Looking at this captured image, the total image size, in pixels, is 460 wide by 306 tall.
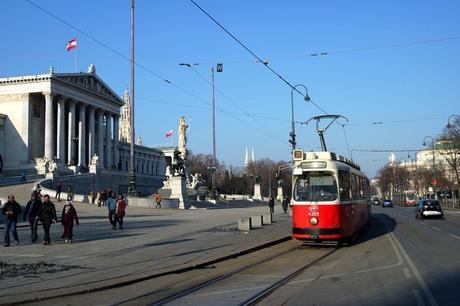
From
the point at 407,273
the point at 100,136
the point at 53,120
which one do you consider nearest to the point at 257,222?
the point at 407,273

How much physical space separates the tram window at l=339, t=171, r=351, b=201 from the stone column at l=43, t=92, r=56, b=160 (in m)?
80.6

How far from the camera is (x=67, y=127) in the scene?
104m

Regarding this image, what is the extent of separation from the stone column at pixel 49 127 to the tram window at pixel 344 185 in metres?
80.6

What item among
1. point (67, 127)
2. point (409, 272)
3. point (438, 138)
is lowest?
point (409, 272)

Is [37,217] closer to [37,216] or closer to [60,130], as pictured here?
[37,216]

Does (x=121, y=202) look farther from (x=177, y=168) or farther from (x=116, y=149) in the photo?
(x=116, y=149)

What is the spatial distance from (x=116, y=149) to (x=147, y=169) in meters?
29.5

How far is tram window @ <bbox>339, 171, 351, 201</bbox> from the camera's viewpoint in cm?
1901

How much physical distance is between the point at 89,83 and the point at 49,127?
16.1m

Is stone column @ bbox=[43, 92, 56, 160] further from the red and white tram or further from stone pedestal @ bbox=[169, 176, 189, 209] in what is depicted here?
the red and white tram

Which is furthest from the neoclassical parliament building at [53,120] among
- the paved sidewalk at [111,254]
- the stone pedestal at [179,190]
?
the paved sidewalk at [111,254]

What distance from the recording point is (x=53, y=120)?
9669 cm

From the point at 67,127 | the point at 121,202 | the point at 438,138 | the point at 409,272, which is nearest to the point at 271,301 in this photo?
the point at 409,272

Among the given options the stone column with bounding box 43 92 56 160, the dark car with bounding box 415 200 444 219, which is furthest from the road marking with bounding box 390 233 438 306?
the stone column with bounding box 43 92 56 160
